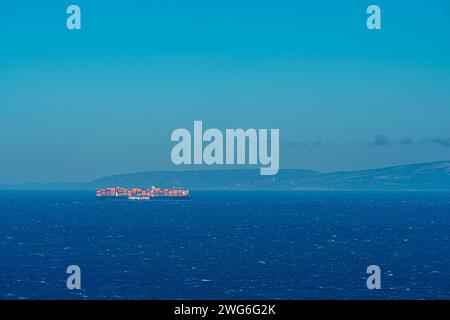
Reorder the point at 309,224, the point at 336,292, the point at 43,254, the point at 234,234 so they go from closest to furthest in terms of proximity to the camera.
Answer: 1. the point at 336,292
2. the point at 43,254
3. the point at 234,234
4. the point at 309,224

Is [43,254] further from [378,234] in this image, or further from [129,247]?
[378,234]

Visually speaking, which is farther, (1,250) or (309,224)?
(309,224)

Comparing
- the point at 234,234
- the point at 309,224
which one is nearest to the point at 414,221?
the point at 309,224

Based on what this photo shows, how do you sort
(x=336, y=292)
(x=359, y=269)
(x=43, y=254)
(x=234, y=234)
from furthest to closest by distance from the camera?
(x=234, y=234) → (x=43, y=254) → (x=359, y=269) → (x=336, y=292)
